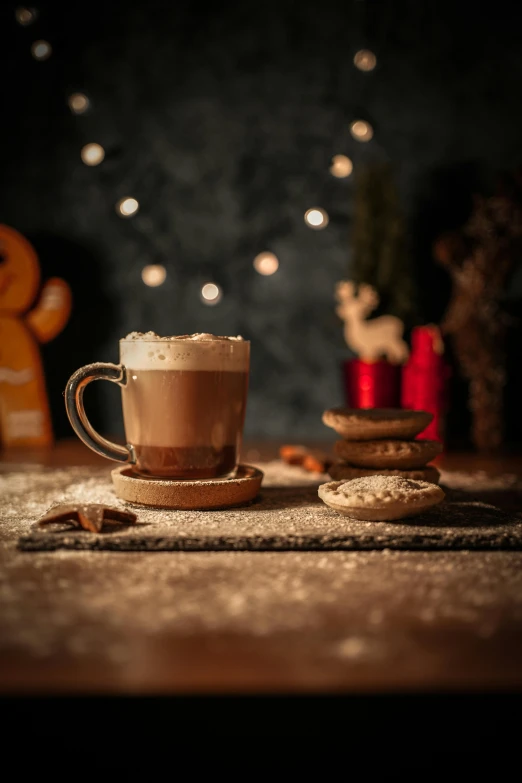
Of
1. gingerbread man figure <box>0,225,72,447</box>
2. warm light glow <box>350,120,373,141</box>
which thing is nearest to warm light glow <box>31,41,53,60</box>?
gingerbread man figure <box>0,225,72,447</box>

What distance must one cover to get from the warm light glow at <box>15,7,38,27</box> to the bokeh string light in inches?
39.1

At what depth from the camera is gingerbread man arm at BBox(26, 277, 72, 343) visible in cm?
182

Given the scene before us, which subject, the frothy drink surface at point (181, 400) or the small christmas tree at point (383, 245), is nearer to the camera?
the frothy drink surface at point (181, 400)

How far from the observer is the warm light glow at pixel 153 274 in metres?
2.02

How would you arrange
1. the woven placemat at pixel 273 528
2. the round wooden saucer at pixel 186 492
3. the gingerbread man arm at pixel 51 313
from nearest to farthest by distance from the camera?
the woven placemat at pixel 273 528, the round wooden saucer at pixel 186 492, the gingerbread man arm at pixel 51 313

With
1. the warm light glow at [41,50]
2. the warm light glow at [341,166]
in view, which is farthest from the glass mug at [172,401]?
the warm light glow at [41,50]

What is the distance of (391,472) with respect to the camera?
0.89 m

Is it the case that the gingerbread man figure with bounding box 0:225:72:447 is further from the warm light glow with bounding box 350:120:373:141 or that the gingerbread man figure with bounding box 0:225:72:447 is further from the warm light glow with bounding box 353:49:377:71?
the warm light glow with bounding box 353:49:377:71

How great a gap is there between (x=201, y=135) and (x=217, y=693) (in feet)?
6.15

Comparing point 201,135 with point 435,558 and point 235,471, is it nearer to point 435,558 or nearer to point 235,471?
point 235,471

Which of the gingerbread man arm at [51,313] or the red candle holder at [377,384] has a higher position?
the gingerbread man arm at [51,313]

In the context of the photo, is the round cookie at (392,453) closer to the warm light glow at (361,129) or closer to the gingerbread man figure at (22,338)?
the gingerbread man figure at (22,338)

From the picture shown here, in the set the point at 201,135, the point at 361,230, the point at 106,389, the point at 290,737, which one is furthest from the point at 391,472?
the point at 201,135

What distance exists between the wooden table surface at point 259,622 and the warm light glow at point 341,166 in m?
1.54
